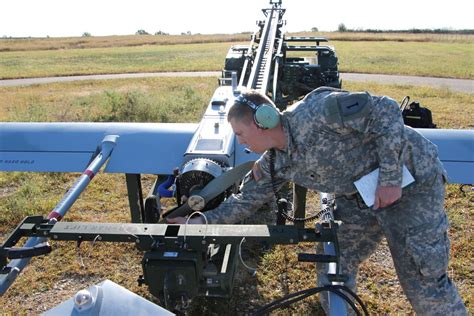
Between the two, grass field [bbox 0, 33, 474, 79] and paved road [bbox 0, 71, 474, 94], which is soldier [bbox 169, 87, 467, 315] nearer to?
paved road [bbox 0, 71, 474, 94]

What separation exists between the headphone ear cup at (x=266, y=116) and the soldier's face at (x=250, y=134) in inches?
3.2

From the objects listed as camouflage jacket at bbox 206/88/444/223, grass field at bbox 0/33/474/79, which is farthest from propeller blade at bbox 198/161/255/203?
grass field at bbox 0/33/474/79

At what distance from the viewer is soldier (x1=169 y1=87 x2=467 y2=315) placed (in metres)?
3.17

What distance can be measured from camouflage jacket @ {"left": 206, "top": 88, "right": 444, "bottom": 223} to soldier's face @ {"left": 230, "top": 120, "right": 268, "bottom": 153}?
22 cm

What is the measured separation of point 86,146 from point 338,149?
3263 mm

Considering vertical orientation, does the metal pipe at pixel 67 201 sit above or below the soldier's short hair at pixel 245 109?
below

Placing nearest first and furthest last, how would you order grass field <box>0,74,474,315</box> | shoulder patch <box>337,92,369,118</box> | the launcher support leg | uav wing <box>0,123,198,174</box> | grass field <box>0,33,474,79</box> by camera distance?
shoulder patch <box>337,92,369,118</box> < grass field <box>0,74,474,315</box> < uav wing <box>0,123,198,174</box> < the launcher support leg < grass field <box>0,33,474,79</box>

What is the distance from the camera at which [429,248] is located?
3572mm

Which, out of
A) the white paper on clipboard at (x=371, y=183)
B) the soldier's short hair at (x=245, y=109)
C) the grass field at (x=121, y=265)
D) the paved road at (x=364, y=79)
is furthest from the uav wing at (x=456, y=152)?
the paved road at (x=364, y=79)

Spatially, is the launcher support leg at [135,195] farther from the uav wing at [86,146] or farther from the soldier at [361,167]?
the soldier at [361,167]

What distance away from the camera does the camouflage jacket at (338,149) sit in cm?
315

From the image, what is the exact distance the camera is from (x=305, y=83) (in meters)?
11.0

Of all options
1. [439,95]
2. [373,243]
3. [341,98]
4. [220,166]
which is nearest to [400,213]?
[373,243]

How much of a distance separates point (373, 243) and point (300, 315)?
3.66ft
